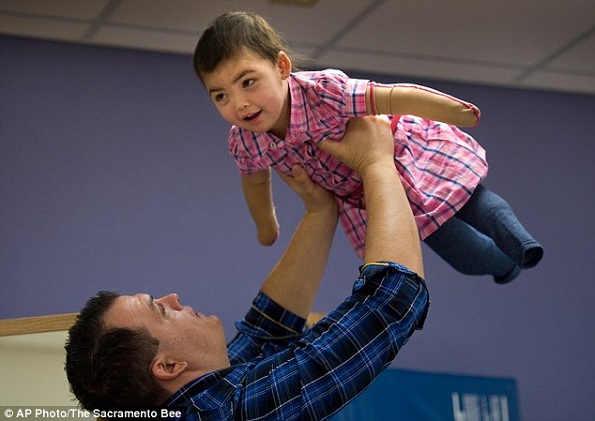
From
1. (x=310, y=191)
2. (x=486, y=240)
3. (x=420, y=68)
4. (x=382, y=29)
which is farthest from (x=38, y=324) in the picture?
(x=420, y=68)

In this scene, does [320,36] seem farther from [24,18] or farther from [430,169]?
[430,169]

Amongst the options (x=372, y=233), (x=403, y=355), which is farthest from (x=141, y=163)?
(x=372, y=233)

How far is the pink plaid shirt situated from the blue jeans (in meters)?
0.04

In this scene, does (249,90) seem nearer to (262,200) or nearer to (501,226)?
(262,200)

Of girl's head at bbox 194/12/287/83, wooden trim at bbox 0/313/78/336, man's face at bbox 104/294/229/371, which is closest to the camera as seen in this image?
man's face at bbox 104/294/229/371

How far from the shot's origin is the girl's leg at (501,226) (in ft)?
4.98

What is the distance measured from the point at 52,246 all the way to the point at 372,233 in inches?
80.0

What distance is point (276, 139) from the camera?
1.58 metres

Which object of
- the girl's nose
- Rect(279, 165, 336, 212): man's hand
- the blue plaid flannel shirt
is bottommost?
the blue plaid flannel shirt

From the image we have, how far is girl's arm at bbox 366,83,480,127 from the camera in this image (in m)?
1.46

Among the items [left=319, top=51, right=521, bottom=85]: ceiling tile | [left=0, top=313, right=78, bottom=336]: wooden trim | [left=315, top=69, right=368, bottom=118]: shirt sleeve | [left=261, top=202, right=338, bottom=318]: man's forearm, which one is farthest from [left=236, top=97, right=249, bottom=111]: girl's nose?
[left=319, top=51, right=521, bottom=85]: ceiling tile

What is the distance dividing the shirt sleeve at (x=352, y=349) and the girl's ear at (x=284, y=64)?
39 cm

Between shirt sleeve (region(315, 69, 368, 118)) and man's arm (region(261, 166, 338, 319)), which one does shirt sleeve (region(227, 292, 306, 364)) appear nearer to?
man's arm (region(261, 166, 338, 319))

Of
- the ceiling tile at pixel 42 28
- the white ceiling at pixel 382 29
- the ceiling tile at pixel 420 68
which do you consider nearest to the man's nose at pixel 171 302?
the white ceiling at pixel 382 29
